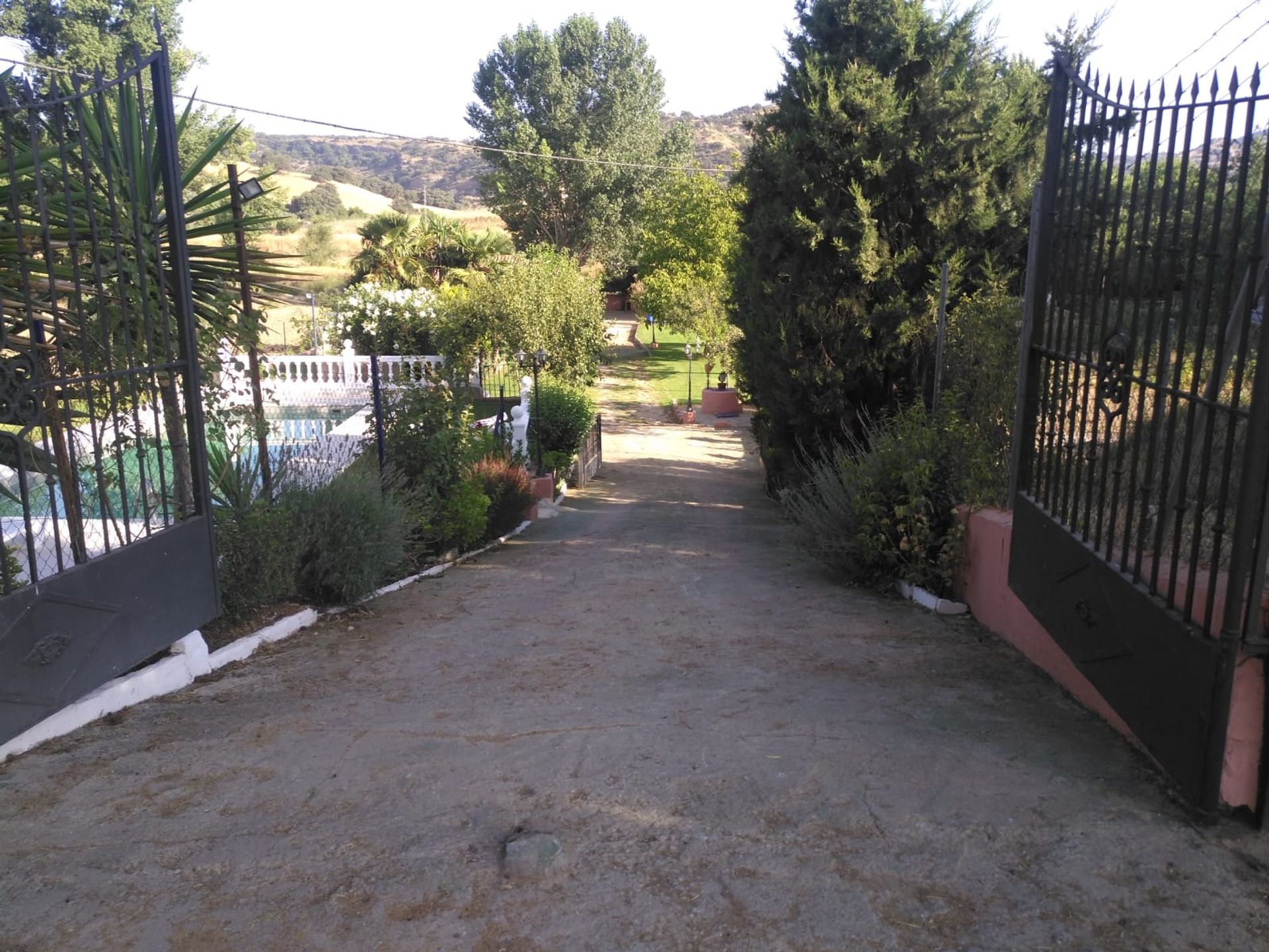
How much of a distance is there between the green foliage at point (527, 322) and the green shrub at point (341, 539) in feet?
55.1

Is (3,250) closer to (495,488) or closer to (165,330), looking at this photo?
(165,330)

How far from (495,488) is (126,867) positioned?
28.5 feet

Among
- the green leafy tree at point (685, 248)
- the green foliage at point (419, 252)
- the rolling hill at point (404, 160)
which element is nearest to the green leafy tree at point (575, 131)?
the green leafy tree at point (685, 248)

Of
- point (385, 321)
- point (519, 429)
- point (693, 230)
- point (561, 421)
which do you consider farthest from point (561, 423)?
point (693, 230)

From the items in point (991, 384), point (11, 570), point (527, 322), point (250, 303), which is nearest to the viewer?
point (11, 570)

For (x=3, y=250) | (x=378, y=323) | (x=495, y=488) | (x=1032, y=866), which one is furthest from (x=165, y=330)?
(x=378, y=323)

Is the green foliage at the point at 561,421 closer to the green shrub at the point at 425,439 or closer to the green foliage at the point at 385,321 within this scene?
the green foliage at the point at 385,321

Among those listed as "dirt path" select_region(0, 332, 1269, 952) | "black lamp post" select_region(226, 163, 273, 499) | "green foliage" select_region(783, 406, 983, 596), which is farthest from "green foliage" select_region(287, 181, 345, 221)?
"dirt path" select_region(0, 332, 1269, 952)

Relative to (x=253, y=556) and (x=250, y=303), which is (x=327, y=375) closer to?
(x=250, y=303)

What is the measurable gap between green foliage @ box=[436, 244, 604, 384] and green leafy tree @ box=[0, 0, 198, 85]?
11.1 m

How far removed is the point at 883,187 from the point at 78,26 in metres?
25.6

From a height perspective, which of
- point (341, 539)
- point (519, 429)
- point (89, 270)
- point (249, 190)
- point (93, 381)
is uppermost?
point (249, 190)

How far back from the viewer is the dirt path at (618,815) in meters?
2.66

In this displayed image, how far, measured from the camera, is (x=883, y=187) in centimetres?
1209
